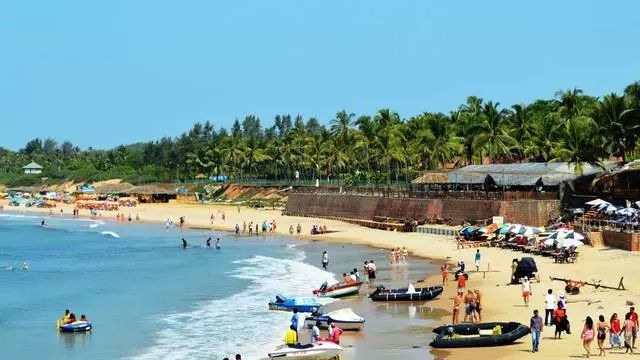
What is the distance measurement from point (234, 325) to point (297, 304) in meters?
3.52

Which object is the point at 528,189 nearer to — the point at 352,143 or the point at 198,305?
the point at 198,305

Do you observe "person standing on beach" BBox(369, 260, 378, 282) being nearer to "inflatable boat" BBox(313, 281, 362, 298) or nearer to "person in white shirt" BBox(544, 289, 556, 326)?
"inflatable boat" BBox(313, 281, 362, 298)

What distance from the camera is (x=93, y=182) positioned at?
18012 centimetres

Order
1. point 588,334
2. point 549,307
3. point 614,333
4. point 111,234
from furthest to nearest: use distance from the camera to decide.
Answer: point 111,234
point 549,307
point 614,333
point 588,334

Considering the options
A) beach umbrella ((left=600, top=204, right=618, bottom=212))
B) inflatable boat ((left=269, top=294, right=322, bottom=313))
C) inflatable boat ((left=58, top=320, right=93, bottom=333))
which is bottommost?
inflatable boat ((left=58, top=320, right=93, bottom=333))

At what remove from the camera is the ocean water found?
32.2m

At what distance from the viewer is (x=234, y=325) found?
35.3 meters

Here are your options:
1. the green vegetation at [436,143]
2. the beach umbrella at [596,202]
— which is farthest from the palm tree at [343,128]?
the beach umbrella at [596,202]

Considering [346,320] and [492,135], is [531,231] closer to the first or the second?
[346,320]

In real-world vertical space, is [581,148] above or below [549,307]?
above

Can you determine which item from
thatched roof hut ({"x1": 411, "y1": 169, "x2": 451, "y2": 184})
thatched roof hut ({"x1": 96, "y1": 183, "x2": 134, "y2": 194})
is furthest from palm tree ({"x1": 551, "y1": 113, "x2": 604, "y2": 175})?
thatched roof hut ({"x1": 96, "y1": 183, "x2": 134, "y2": 194})

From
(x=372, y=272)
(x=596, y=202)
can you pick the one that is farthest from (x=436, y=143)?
(x=372, y=272)

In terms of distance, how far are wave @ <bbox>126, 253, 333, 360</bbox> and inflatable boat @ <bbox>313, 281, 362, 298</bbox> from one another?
4.36 ft

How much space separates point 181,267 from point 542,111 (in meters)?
67.3
